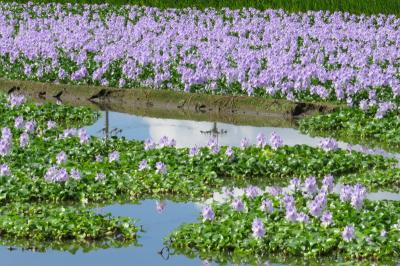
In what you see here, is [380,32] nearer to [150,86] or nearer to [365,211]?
[150,86]

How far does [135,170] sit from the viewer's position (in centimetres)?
1266

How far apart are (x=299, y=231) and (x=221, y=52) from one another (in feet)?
37.2

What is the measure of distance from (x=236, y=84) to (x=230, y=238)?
9.08 metres

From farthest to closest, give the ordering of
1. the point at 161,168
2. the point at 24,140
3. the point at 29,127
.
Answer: the point at 29,127 → the point at 24,140 → the point at 161,168

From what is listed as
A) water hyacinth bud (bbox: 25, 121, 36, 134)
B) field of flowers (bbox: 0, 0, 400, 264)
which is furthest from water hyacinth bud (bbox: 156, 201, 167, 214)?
water hyacinth bud (bbox: 25, 121, 36, 134)

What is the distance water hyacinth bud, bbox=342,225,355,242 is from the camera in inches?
383

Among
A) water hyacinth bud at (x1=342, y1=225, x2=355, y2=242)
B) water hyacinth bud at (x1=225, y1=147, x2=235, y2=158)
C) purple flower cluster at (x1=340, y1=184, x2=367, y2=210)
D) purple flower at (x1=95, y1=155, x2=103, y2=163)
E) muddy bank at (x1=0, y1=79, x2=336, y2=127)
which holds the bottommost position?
muddy bank at (x1=0, y1=79, x2=336, y2=127)

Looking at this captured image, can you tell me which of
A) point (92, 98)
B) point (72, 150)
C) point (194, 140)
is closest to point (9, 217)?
point (72, 150)

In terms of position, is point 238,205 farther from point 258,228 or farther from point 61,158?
point 61,158

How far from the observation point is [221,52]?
2111cm

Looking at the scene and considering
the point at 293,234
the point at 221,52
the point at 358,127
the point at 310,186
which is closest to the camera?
the point at 293,234

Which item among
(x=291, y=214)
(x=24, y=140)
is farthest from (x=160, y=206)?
(x=24, y=140)

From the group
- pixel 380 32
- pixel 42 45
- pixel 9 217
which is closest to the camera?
pixel 9 217

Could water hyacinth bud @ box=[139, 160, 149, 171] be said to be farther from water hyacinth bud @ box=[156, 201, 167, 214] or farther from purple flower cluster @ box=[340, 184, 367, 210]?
purple flower cluster @ box=[340, 184, 367, 210]
